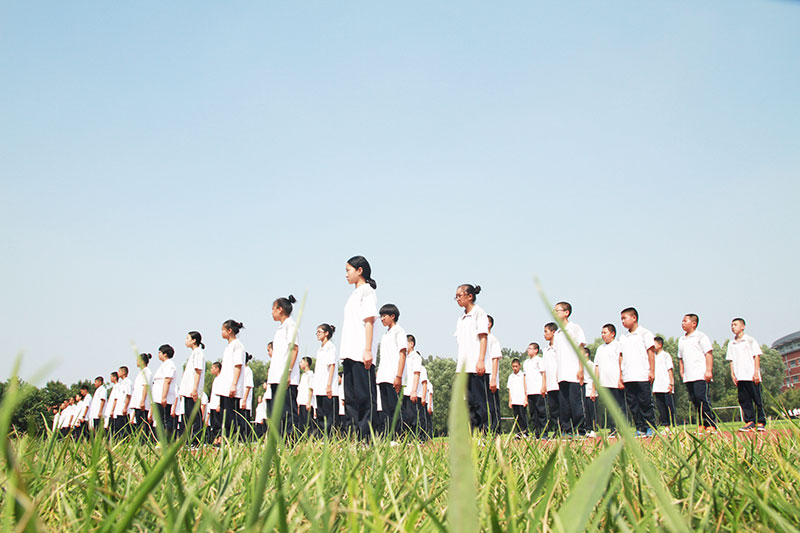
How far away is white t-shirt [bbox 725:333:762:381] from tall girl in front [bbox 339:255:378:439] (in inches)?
313

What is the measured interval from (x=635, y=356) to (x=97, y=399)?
18.4 m

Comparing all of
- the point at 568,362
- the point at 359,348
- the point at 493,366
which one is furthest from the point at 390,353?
the point at 568,362

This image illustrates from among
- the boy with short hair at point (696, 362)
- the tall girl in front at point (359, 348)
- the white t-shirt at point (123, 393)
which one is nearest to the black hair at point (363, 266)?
the tall girl in front at point (359, 348)

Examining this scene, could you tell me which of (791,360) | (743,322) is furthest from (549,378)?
(791,360)

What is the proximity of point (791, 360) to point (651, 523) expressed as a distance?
13791cm

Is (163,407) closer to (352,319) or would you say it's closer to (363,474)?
(352,319)

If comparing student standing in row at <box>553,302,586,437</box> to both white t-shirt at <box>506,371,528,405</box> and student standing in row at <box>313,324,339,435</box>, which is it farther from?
white t-shirt at <box>506,371,528,405</box>

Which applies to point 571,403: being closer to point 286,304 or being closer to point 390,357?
point 390,357

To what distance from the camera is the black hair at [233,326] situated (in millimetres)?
11992

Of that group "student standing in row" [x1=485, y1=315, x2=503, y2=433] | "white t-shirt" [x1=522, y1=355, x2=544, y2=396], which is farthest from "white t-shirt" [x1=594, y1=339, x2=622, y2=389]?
"white t-shirt" [x1=522, y1=355, x2=544, y2=396]

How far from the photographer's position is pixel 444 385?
2265 inches

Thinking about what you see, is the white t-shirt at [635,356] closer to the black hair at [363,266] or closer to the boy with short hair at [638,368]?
the boy with short hair at [638,368]

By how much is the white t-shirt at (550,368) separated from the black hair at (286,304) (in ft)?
20.0

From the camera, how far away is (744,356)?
1202cm
